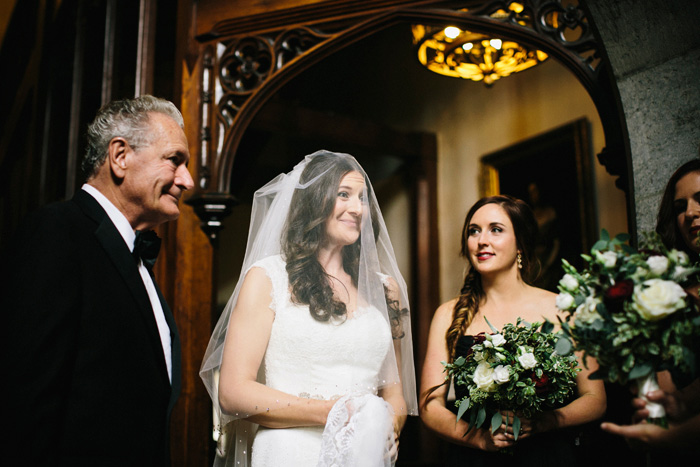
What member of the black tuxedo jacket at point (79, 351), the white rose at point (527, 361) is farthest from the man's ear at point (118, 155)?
the white rose at point (527, 361)

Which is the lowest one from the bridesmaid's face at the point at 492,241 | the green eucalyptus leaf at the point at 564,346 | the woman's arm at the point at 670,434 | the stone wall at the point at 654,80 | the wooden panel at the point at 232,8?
the woman's arm at the point at 670,434

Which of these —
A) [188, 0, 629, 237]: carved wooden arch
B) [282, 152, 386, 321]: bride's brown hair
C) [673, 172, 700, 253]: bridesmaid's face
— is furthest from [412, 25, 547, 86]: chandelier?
[673, 172, 700, 253]: bridesmaid's face

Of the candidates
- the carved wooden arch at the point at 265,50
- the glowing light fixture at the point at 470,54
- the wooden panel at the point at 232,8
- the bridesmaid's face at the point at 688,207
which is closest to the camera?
the bridesmaid's face at the point at 688,207

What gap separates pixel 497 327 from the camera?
117 inches

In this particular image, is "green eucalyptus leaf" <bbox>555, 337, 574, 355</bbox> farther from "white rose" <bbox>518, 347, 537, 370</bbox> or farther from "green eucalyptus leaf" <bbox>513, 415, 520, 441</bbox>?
"green eucalyptus leaf" <bbox>513, 415, 520, 441</bbox>

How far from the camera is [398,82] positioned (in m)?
7.13

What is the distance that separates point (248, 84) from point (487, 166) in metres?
2.79

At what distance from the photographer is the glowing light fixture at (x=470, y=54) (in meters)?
4.60

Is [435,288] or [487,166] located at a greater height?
[487,166]

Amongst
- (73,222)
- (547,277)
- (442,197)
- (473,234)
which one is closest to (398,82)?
(442,197)

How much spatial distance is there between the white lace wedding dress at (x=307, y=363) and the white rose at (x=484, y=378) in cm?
39

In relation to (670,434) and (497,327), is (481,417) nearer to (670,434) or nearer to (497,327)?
(497,327)

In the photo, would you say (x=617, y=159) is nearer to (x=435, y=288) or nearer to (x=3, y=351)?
(x=3, y=351)

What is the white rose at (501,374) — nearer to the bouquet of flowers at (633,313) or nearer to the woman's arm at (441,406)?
the woman's arm at (441,406)
